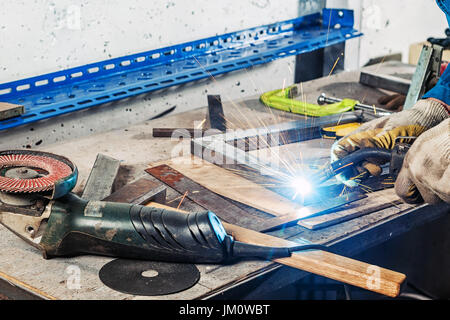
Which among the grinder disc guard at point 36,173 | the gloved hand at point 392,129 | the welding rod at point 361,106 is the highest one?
the grinder disc guard at point 36,173

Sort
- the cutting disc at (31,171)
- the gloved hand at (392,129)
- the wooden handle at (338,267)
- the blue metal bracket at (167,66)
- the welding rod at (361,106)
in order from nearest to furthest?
the wooden handle at (338,267), the cutting disc at (31,171), the gloved hand at (392,129), the blue metal bracket at (167,66), the welding rod at (361,106)

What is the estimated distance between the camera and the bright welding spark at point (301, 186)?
5.83 feet

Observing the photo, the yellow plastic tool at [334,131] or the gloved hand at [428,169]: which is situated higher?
the gloved hand at [428,169]

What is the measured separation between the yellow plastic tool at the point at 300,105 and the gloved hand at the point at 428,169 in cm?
82

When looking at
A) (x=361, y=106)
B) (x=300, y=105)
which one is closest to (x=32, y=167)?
(x=300, y=105)

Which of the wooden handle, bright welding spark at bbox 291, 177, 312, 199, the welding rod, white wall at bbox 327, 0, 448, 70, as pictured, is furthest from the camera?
white wall at bbox 327, 0, 448, 70

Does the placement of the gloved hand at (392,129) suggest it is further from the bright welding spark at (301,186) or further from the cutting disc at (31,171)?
the cutting disc at (31,171)

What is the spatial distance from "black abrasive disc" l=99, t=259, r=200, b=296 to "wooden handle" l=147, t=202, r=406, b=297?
0.55 feet

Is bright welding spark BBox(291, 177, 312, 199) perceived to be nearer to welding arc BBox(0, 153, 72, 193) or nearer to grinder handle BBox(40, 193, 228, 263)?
grinder handle BBox(40, 193, 228, 263)

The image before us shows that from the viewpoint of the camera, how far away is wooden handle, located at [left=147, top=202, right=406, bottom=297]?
1283 millimetres

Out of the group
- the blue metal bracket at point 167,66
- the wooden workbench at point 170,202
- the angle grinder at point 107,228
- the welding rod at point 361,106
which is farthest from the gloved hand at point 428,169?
the blue metal bracket at point 167,66

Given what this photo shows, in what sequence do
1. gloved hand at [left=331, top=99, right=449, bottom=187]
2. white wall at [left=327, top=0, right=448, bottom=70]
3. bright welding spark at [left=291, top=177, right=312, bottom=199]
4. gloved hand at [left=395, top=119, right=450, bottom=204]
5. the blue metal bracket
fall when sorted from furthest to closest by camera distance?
white wall at [left=327, top=0, right=448, bottom=70] < the blue metal bracket < gloved hand at [left=331, top=99, right=449, bottom=187] < bright welding spark at [left=291, top=177, right=312, bottom=199] < gloved hand at [left=395, top=119, right=450, bottom=204]

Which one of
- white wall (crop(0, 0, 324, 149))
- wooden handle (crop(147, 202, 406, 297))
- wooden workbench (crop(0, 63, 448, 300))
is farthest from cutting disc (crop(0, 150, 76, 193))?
white wall (crop(0, 0, 324, 149))

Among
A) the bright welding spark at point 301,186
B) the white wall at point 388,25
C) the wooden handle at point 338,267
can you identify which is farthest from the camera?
the white wall at point 388,25
